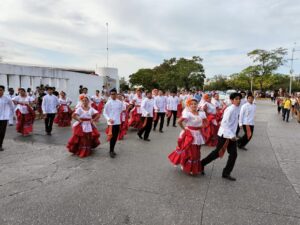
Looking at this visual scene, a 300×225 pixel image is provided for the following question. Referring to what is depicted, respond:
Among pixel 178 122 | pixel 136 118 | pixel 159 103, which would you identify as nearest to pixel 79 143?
pixel 178 122

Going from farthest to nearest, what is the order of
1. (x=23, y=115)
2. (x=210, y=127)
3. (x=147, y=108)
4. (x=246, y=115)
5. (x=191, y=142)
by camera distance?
(x=23, y=115), (x=147, y=108), (x=210, y=127), (x=246, y=115), (x=191, y=142)

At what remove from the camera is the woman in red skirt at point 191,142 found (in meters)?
4.92

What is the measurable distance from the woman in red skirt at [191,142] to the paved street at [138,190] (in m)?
0.22

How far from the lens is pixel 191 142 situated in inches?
193

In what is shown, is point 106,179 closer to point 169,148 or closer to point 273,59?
point 169,148

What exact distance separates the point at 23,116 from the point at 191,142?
677 centimetres

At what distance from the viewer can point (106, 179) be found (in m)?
4.66

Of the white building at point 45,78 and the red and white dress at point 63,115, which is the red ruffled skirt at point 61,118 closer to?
the red and white dress at point 63,115

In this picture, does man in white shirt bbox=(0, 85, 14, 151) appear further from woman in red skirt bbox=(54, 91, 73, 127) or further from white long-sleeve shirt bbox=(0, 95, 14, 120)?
woman in red skirt bbox=(54, 91, 73, 127)

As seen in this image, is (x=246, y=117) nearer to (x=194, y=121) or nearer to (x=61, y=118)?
(x=194, y=121)

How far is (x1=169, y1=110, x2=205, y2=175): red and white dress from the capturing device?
16.1 ft

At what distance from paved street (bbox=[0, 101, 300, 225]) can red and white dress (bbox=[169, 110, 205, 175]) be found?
21cm

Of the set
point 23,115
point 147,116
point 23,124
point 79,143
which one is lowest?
point 79,143

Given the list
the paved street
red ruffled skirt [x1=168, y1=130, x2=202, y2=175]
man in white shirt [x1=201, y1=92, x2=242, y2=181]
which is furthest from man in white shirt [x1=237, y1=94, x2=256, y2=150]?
red ruffled skirt [x1=168, y1=130, x2=202, y2=175]
